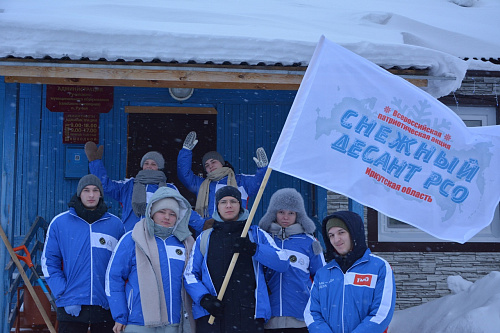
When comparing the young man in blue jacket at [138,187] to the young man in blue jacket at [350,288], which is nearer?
the young man in blue jacket at [350,288]

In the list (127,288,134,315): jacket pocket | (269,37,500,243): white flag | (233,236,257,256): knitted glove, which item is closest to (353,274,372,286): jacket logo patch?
(269,37,500,243): white flag

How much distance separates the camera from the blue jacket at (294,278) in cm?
446

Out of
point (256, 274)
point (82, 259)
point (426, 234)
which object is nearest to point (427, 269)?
point (426, 234)

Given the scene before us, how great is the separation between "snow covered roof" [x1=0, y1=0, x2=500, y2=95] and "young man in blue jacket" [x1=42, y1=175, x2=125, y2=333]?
4.79 feet

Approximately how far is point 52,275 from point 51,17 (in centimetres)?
265

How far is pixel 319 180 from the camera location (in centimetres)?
395

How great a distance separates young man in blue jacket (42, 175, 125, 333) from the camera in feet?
14.8

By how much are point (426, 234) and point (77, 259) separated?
17.2ft

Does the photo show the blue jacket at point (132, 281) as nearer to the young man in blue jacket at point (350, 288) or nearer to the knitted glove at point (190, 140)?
the young man in blue jacket at point (350, 288)

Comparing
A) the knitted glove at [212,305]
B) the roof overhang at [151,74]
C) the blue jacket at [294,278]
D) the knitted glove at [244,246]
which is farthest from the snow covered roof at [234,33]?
the knitted glove at [212,305]

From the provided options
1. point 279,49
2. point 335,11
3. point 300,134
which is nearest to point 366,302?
point 300,134

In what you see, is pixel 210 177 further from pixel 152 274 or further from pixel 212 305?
pixel 212 305

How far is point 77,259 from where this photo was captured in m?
4.61

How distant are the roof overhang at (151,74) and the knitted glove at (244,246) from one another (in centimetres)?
197
